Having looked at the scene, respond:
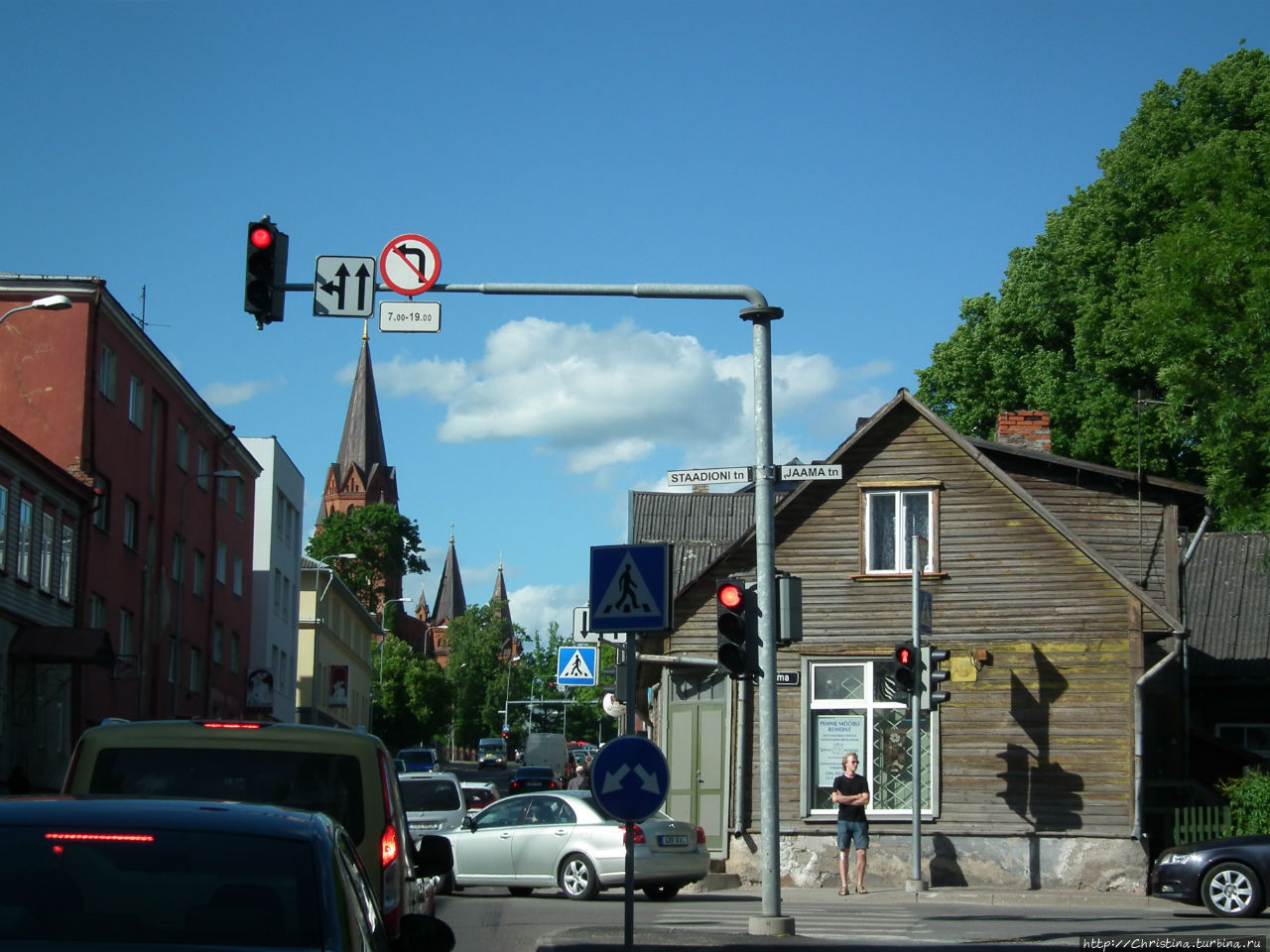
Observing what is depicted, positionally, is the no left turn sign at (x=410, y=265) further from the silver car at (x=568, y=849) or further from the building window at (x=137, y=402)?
the building window at (x=137, y=402)

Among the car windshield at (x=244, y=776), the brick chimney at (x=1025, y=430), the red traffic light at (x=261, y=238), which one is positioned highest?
the brick chimney at (x=1025, y=430)

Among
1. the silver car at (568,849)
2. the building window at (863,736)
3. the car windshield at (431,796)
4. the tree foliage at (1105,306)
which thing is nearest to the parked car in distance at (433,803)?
the car windshield at (431,796)

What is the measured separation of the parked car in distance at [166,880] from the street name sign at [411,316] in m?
8.91

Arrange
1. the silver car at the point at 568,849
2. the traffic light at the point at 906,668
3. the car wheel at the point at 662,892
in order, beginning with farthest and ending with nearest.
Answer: the traffic light at the point at 906,668 < the car wheel at the point at 662,892 < the silver car at the point at 568,849

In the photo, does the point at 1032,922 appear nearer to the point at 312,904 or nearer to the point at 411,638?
the point at 312,904

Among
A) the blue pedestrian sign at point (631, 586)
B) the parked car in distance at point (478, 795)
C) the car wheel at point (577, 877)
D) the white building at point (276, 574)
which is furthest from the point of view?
the white building at point (276, 574)

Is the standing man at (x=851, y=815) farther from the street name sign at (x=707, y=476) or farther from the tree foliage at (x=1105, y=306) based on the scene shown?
the tree foliage at (x=1105, y=306)

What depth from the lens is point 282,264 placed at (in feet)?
45.8

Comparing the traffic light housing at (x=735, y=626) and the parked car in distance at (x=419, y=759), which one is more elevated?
the traffic light housing at (x=735, y=626)

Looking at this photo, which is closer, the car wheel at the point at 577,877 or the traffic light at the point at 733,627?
the traffic light at the point at 733,627

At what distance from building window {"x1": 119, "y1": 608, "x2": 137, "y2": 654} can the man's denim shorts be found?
89.6ft

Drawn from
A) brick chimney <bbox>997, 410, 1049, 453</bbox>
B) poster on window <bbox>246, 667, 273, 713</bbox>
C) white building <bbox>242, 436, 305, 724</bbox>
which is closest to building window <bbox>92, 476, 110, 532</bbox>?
poster on window <bbox>246, 667, 273, 713</bbox>

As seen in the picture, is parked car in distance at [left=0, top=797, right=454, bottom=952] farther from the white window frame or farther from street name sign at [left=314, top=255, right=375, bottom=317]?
the white window frame

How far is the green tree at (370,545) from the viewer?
336 ft
